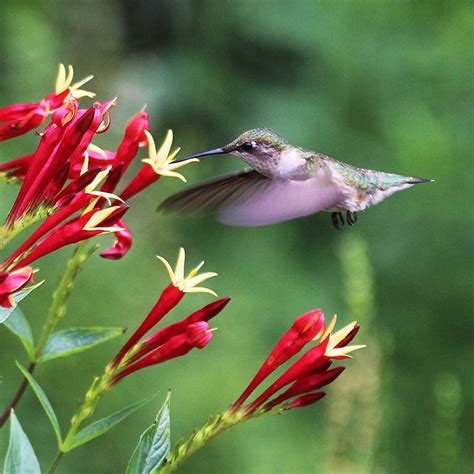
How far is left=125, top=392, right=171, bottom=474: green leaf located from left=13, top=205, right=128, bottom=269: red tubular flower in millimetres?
294

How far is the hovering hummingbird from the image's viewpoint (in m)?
1.98

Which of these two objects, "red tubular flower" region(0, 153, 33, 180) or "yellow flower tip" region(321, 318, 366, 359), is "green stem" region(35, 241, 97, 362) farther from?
"yellow flower tip" region(321, 318, 366, 359)

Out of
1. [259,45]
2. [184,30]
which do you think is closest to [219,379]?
[259,45]

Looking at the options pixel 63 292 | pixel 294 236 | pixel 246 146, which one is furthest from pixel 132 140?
pixel 294 236

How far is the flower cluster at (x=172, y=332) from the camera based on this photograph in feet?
5.49

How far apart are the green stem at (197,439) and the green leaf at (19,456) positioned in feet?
0.67

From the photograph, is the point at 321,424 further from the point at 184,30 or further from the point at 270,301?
the point at 184,30

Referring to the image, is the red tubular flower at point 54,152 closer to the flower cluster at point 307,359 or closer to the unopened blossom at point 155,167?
the unopened blossom at point 155,167

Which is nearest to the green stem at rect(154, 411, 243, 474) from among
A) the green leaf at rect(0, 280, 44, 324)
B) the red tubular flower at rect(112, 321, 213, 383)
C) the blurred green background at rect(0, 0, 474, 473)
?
the red tubular flower at rect(112, 321, 213, 383)

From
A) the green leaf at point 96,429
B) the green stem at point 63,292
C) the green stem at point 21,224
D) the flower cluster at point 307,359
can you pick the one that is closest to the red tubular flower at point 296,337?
the flower cluster at point 307,359

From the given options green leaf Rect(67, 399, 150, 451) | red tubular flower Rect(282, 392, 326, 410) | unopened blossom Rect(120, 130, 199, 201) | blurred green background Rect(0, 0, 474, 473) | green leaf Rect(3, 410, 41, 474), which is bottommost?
blurred green background Rect(0, 0, 474, 473)

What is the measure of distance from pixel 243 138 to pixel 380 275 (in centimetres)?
221

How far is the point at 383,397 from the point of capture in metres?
3.53

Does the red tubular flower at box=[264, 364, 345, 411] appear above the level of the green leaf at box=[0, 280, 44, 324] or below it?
below
